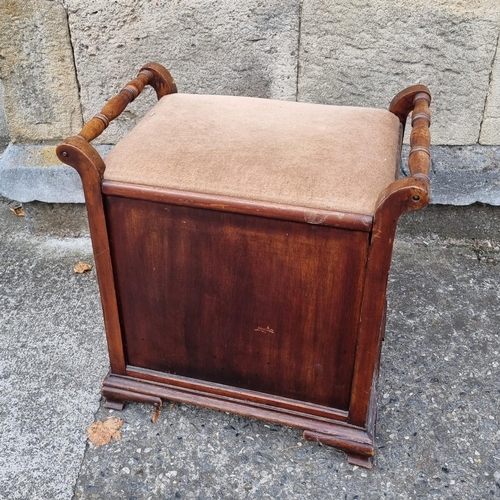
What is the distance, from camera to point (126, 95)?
160 centimetres

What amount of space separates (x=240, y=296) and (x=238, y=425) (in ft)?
1.43

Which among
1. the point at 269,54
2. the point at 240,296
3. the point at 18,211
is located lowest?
the point at 18,211

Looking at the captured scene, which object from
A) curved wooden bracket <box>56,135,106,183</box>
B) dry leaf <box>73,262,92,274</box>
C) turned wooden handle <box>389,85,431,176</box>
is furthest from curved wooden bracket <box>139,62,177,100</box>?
dry leaf <box>73,262,92,274</box>

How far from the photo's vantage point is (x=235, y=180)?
1301mm

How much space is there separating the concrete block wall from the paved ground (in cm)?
61

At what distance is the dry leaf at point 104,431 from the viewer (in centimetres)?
162

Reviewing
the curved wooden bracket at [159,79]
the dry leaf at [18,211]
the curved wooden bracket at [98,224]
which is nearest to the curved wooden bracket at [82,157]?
the curved wooden bracket at [98,224]

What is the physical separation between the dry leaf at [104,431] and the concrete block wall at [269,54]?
1.13 m

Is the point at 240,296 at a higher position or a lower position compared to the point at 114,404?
higher

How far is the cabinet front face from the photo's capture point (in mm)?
1333

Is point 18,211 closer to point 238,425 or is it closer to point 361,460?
point 238,425

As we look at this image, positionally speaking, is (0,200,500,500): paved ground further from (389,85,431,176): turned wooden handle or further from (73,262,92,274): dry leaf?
(389,85,431,176): turned wooden handle

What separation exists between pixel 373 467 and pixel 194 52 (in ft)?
4.77

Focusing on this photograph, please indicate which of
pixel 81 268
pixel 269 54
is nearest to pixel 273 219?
pixel 269 54
